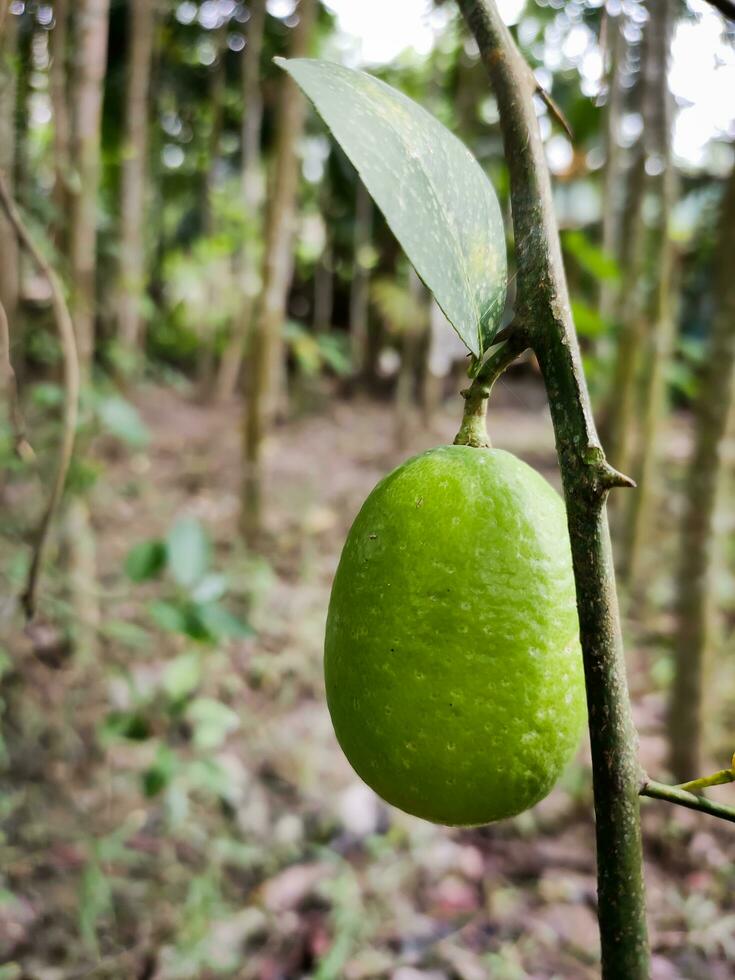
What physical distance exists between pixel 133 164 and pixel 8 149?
2.23 meters

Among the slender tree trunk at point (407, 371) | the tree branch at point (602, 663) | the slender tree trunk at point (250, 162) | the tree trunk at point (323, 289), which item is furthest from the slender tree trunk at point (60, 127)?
the tree trunk at point (323, 289)

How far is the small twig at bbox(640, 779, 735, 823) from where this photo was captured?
35 centimetres

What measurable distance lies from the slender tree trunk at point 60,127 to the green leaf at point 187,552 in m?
0.84

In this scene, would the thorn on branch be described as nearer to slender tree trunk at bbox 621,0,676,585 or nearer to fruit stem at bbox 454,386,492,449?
fruit stem at bbox 454,386,492,449

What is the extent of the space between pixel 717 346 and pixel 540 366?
5.18 ft

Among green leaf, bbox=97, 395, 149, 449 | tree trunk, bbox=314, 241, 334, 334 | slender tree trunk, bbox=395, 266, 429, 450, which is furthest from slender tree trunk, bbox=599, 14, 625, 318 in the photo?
tree trunk, bbox=314, 241, 334, 334

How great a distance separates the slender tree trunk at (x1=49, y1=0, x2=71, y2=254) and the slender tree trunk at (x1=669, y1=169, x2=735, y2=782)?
143 cm

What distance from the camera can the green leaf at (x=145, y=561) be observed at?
4.25 ft

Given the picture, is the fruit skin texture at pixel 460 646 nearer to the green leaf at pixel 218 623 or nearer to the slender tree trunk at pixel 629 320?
the green leaf at pixel 218 623

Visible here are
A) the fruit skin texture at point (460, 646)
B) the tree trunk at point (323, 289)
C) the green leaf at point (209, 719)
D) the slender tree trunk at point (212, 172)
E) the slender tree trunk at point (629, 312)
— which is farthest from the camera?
the tree trunk at point (323, 289)

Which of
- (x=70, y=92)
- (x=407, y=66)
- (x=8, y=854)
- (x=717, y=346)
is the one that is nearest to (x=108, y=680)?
(x=8, y=854)

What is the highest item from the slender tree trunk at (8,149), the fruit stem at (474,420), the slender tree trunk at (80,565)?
the slender tree trunk at (8,149)

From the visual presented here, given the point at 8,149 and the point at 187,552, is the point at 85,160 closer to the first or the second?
the point at 8,149

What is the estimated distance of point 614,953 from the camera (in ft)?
1.15
